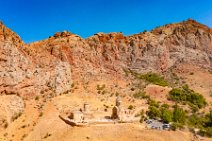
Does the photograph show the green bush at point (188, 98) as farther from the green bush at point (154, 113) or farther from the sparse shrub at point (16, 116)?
the sparse shrub at point (16, 116)

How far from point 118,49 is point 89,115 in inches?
1147

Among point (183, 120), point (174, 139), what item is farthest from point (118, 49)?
point (174, 139)

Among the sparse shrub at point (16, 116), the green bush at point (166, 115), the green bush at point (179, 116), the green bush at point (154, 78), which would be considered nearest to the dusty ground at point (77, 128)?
the sparse shrub at point (16, 116)

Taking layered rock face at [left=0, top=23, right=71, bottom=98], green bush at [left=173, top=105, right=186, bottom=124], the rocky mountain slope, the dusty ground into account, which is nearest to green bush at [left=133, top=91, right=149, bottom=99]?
the dusty ground

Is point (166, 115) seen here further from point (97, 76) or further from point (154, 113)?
point (97, 76)

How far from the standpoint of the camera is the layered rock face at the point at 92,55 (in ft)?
125

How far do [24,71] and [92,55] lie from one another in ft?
52.8

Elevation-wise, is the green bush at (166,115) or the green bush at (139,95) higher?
the green bush at (139,95)

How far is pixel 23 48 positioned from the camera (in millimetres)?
40844

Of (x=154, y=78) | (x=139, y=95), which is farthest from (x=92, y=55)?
(x=154, y=78)

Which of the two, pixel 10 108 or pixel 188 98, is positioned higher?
pixel 188 98

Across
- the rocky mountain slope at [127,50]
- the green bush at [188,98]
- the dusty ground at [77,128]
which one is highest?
the rocky mountain slope at [127,50]

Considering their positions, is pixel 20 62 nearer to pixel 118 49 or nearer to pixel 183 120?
pixel 183 120

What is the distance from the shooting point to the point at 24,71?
127 feet
